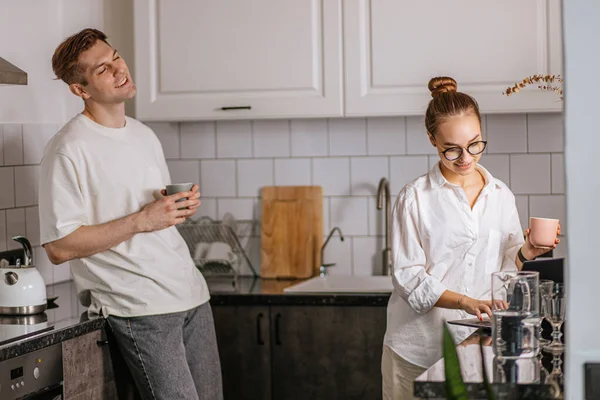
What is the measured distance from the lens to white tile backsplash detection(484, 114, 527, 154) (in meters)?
3.52

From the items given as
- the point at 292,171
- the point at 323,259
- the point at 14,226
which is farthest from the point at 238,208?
the point at 14,226

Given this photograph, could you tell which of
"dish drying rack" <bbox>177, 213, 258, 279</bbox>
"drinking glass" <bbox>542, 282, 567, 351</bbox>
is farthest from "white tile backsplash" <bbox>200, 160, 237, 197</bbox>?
"drinking glass" <bbox>542, 282, 567, 351</bbox>

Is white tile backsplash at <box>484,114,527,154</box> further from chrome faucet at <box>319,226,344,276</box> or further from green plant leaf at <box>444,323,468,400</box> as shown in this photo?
green plant leaf at <box>444,323,468,400</box>

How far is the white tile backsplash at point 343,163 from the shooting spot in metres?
3.51

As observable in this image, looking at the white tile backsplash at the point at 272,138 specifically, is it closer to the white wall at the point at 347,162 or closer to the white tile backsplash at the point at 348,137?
the white wall at the point at 347,162

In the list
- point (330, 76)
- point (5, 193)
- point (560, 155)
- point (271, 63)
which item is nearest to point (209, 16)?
point (271, 63)

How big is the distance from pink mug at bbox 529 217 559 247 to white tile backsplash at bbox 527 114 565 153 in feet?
4.98

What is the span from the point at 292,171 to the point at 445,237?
1.49 metres

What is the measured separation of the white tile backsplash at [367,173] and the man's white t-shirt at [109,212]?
3.68 feet

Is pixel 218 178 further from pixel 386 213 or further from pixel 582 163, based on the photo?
pixel 582 163

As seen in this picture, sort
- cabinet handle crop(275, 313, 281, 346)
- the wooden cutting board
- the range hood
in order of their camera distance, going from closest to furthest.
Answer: the range hood < cabinet handle crop(275, 313, 281, 346) < the wooden cutting board

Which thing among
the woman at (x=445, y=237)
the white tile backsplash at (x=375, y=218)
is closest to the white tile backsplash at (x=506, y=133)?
the white tile backsplash at (x=375, y=218)

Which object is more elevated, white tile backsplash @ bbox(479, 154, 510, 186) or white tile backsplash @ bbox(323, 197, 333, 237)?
white tile backsplash @ bbox(479, 154, 510, 186)

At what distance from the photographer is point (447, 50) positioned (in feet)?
10.5
